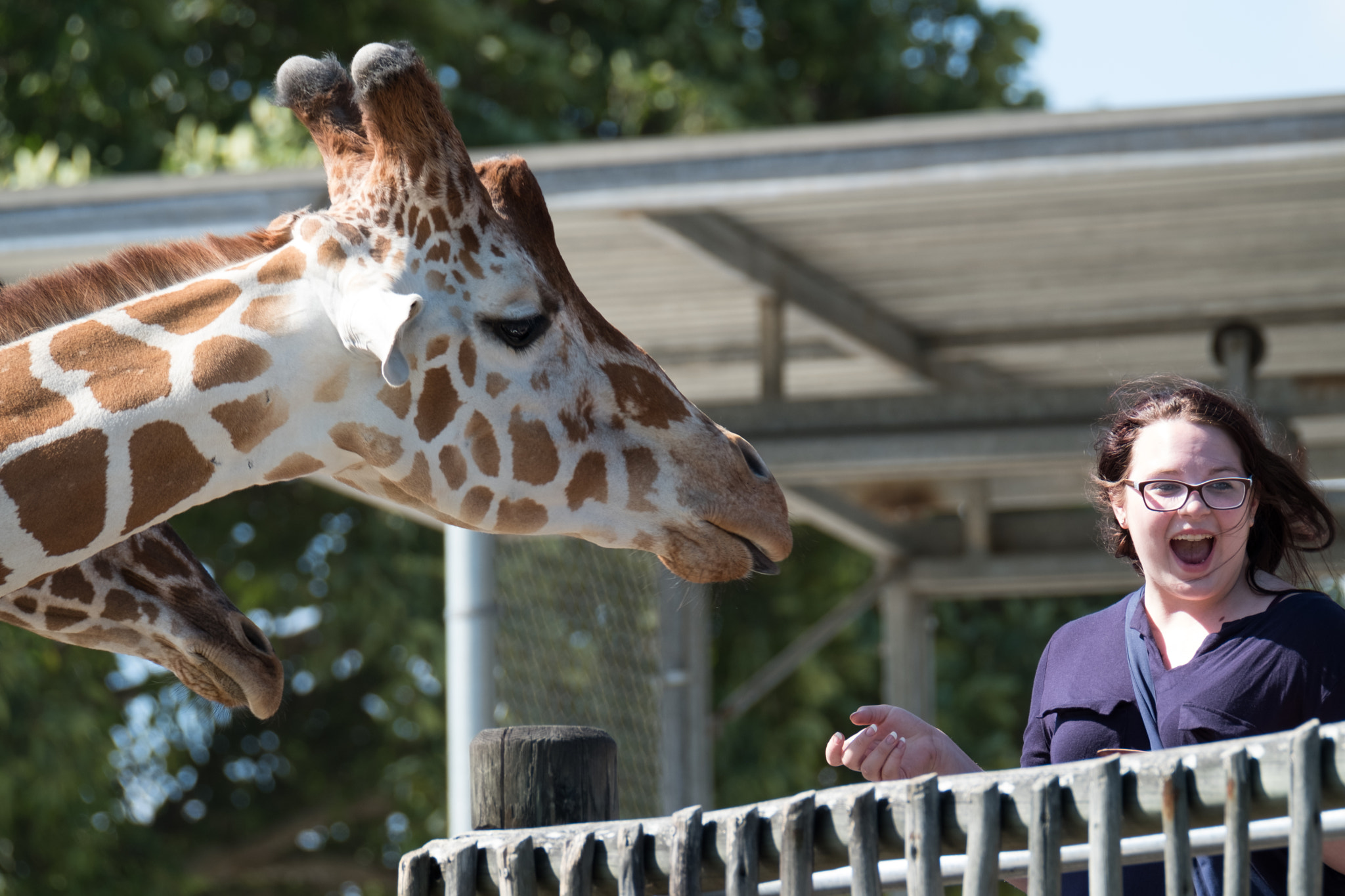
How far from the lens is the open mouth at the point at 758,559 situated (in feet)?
7.29

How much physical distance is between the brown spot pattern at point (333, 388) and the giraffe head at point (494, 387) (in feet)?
0.11

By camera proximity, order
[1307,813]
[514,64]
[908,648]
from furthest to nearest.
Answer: [514,64], [908,648], [1307,813]

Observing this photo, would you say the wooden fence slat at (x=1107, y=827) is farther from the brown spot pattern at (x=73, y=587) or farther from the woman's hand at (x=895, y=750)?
the brown spot pattern at (x=73, y=587)

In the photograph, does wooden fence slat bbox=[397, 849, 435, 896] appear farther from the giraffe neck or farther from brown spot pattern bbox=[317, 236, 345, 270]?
brown spot pattern bbox=[317, 236, 345, 270]

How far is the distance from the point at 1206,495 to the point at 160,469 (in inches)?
53.0

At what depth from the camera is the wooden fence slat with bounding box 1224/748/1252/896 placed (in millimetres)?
1643

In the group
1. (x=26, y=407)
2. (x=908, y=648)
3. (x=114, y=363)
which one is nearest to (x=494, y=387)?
(x=114, y=363)

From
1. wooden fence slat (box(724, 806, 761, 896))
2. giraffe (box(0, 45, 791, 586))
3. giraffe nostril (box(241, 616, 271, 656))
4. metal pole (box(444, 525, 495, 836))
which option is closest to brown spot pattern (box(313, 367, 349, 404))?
giraffe (box(0, 45, 791, 586))

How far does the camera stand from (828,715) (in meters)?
11.4

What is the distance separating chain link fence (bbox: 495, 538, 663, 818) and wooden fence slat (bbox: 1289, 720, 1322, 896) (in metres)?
3.41

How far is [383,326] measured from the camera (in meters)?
2.03

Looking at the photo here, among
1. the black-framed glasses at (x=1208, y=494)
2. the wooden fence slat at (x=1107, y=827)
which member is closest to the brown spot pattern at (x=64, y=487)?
the wooden fence slat at (x=1107, y=827)

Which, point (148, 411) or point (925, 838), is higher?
point (148, 411)

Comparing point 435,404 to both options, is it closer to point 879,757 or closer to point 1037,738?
point 879,757
